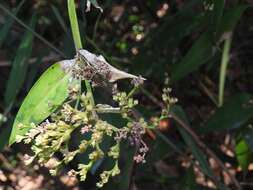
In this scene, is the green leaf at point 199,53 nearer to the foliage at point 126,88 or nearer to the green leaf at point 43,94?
the foliage at point 126,88

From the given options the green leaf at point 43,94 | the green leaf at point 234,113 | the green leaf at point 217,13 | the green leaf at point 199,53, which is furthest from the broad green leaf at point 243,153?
the green leaf at point 43,94

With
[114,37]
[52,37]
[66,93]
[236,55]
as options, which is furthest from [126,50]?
[66,93]

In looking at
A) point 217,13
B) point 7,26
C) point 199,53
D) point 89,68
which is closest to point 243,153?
point 199,53

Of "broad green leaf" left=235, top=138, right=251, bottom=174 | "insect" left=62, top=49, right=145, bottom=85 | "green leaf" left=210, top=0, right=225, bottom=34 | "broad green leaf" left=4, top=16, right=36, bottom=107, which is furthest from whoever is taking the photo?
"broad green leaf" left=235, top=138, right=251, bottom=174

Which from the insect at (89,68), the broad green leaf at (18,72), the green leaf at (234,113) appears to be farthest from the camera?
the green leaf at (234,113)

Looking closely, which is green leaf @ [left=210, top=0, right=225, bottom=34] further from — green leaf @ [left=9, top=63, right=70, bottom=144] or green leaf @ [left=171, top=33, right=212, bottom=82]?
green leaf @ [left=9, top=63, right=70, bottom=144]

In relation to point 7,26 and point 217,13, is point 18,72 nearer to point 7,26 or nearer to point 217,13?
point 7,26

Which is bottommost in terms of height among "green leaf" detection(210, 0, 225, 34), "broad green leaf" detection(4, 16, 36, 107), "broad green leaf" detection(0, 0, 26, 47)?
"green leaf" detection(210, 0, 225, 34)

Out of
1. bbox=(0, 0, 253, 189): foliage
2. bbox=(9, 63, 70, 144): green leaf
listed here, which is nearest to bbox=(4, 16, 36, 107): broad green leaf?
bbox=(0, 0, 253, 189): foliage
